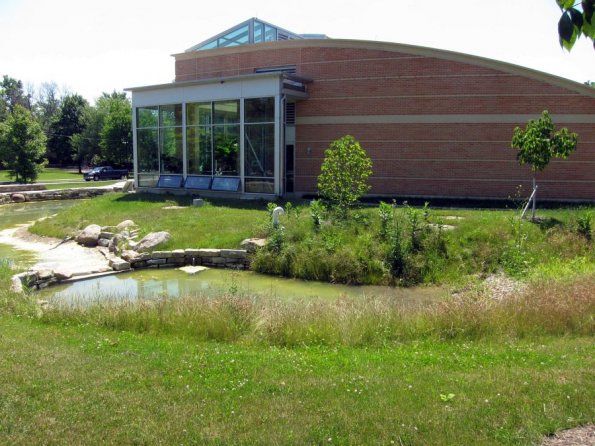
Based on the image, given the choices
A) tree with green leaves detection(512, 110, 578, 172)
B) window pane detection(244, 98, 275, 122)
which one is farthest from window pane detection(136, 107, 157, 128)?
tree with green leaves detection(512, 110, 578, 172)

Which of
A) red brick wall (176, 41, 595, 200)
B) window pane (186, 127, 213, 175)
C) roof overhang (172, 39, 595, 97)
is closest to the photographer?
roof overhang (172, 39, 595, 97)

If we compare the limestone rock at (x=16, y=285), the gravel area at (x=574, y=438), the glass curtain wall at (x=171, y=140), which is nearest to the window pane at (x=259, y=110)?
the glass curtain wall at (x=171, y=140)

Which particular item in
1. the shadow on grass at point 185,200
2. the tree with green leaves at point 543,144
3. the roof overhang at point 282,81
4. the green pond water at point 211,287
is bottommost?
the green pond water at point 211,287

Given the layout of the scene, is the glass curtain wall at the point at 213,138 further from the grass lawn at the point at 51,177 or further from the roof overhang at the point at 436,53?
the grass lawn at the point at 51,177

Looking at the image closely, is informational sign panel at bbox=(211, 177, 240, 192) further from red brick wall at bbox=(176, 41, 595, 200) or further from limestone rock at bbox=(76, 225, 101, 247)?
limestone rock at bbox=(76, 225, 101, 247)

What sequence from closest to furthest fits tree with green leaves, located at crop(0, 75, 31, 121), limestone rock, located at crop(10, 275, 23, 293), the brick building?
limestone rock, located at crop(10, 275, 23, 293) < the brick building < tree with green leaves, located at crop(0, 75, 31, 121)

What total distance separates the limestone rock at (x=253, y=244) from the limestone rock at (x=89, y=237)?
611 centimetres

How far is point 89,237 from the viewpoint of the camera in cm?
1875

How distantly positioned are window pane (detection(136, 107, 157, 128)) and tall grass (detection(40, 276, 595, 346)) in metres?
23.0

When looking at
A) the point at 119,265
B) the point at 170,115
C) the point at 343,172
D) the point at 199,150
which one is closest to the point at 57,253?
the point at 119,265

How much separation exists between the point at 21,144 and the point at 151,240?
3001 centimetres

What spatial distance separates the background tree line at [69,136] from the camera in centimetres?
4128

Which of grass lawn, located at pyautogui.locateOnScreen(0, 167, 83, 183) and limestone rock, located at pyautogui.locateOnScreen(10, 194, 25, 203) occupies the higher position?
grass lawn, located at pyautogui.locateOnScreen(0, 167, 83, 183)

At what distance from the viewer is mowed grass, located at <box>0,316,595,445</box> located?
13.9 feet
